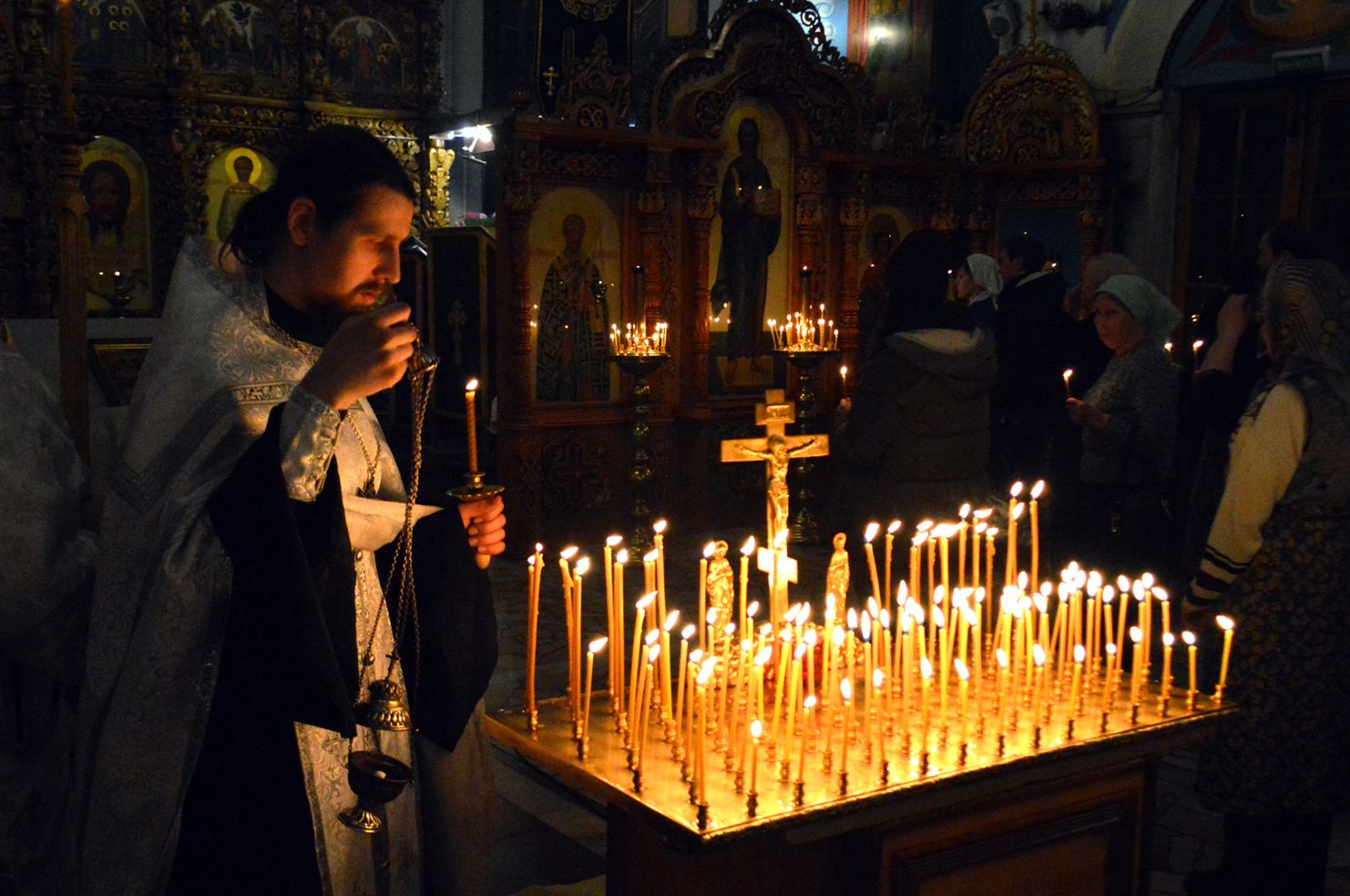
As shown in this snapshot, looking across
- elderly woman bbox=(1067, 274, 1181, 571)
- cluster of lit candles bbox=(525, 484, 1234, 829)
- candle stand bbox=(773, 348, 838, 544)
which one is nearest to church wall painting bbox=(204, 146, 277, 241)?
candle stand bbox=(773, 348, 838, 544)

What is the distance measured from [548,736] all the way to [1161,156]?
7344 mm

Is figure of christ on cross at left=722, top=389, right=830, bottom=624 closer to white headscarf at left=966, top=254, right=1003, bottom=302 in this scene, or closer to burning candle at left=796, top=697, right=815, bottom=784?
burning candle at left=796, top=697, right=815, bottom=784

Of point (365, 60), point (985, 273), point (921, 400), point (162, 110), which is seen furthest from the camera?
point (365, 60)

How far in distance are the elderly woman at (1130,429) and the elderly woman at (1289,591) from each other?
1209mm

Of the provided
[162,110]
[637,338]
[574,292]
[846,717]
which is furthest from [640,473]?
[162,110]

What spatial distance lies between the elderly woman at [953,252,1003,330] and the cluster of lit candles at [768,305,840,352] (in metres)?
0.92

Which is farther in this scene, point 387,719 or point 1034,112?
point 1034,112

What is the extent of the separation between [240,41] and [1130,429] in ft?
29.1

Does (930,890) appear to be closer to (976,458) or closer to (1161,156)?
(976,458)

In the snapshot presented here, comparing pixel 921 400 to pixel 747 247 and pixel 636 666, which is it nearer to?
pixel 636 666

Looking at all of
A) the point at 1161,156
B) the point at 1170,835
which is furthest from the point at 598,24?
the point at 1170,835

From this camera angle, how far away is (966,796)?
207 cm

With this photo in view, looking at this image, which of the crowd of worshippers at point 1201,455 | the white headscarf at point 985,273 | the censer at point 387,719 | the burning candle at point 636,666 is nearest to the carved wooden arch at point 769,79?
the white headscarf at point 985,273

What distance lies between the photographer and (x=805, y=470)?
7.79 metres
